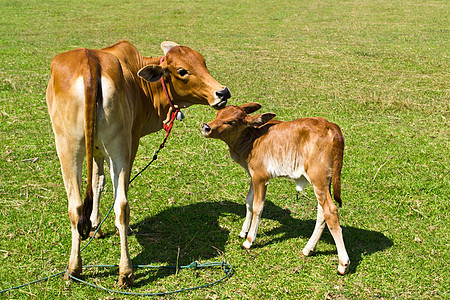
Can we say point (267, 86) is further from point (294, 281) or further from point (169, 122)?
point (294, 281)

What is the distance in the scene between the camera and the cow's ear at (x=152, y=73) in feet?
17.6

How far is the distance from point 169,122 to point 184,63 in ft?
2.59

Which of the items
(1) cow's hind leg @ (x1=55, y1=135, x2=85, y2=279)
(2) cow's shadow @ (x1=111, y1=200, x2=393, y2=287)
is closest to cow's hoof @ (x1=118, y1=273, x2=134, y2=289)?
(2) cow's shadow @ (x1=111, y1=200, x2=393, y2=287)

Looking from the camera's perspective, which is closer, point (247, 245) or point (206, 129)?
point (206, 129)

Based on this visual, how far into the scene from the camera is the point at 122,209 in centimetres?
479

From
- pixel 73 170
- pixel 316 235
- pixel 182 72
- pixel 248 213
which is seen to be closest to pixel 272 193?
pixel 248 213

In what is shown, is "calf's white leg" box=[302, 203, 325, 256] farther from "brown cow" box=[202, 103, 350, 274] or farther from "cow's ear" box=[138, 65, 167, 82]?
"cow's ear" box=[138, 65, 167, 82]

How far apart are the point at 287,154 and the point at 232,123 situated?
0.74m

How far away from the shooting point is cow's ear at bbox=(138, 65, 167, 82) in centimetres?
536

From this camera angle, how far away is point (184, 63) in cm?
566

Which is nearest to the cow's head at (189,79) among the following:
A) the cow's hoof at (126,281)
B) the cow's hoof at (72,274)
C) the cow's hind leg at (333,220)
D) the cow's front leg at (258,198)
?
the cow's front leg at (258,198)

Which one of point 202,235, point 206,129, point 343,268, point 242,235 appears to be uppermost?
point 206,129

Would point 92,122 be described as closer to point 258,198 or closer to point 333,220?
point 258,198

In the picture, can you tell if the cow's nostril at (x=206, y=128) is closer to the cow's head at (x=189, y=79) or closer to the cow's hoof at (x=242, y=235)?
the cow's head at (x=189, y=79)
